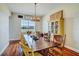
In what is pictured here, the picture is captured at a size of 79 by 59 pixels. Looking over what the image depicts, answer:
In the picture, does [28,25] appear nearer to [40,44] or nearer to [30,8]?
[30,8]

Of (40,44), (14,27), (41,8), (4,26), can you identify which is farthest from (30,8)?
(40,44)

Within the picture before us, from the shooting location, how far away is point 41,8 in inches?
77.3

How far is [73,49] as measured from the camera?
6.20ft

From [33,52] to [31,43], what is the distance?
0.53 feet

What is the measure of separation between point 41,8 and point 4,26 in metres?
0.72

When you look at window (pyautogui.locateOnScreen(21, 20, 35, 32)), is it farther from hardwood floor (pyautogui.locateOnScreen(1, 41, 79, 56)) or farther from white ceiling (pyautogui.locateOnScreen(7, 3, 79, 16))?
hardwood floor (pyautogui.locateOnScreen(1, 41, 79, 56))

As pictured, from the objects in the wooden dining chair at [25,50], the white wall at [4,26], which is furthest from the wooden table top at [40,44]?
the white wall at [4,26]

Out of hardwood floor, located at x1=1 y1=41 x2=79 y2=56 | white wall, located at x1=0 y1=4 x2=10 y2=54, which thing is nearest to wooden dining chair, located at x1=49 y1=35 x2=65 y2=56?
hardwood floor, located at x1=1 y1=41 x2=79 y2=56

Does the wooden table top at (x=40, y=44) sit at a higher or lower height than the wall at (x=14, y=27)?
lower

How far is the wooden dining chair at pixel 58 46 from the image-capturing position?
77.6 inches

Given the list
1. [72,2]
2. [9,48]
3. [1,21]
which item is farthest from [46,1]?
[9,48]

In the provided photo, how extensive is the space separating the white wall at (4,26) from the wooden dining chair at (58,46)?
0.81 metres

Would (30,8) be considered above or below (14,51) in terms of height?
above

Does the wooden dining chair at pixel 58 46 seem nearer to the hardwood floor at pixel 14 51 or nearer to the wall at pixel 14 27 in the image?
the hardwood floor at pixel 14 51
